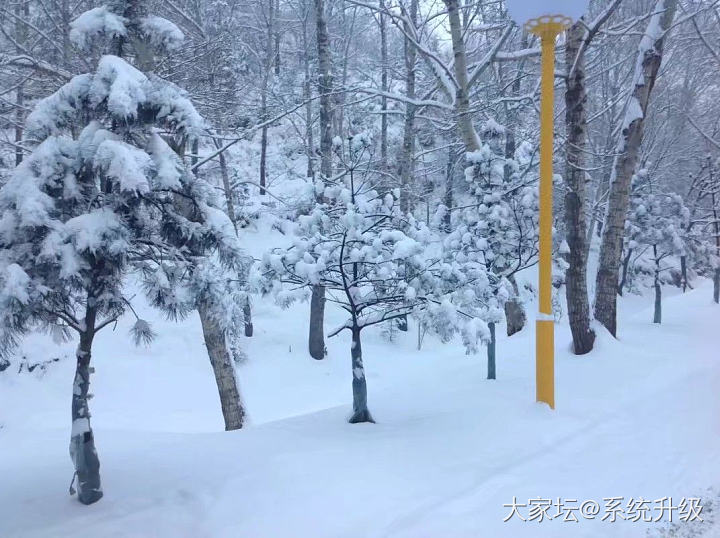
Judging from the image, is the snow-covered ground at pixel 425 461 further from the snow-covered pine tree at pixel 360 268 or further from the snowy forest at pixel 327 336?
the snow-covered pine tree at pixel 360 268

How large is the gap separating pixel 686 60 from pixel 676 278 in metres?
15.4

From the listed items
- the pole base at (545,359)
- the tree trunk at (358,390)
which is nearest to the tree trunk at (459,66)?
the pole base at (545,359)

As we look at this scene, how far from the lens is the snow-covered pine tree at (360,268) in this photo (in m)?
5.80

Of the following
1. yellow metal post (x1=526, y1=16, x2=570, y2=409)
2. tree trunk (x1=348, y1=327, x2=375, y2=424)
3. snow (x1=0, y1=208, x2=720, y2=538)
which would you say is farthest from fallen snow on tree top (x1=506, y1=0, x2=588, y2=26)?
tree trunk (x1=348, y1=327, x2=375, y2=424)

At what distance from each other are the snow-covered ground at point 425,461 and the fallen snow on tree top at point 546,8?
4.04m

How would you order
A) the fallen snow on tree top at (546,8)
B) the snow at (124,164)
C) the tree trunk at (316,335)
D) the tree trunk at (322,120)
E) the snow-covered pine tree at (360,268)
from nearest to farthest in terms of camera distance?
the snow at (124,164) < the fallen snow on tree top at (546,8) < the snow-covered pine tree at (360,268) < the tree trunk at (322,120) < the tree trunk at (316,335)

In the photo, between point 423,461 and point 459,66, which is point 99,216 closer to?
point 423,461

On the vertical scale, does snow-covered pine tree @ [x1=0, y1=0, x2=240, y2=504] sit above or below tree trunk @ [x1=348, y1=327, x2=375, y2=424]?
above

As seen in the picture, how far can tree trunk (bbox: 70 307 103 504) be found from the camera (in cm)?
430

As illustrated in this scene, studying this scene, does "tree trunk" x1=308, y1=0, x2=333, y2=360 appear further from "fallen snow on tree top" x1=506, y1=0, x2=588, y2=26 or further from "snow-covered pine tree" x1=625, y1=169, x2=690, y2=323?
"snow-covered pine tree" x1=625, y1=169, x2=690, y2=323

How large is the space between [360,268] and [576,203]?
14.5 ft

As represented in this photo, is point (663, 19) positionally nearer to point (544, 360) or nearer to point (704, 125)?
point (544, 360)

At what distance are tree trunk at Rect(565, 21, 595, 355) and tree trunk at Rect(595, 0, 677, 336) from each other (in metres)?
0.88

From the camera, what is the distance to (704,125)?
2138cm
